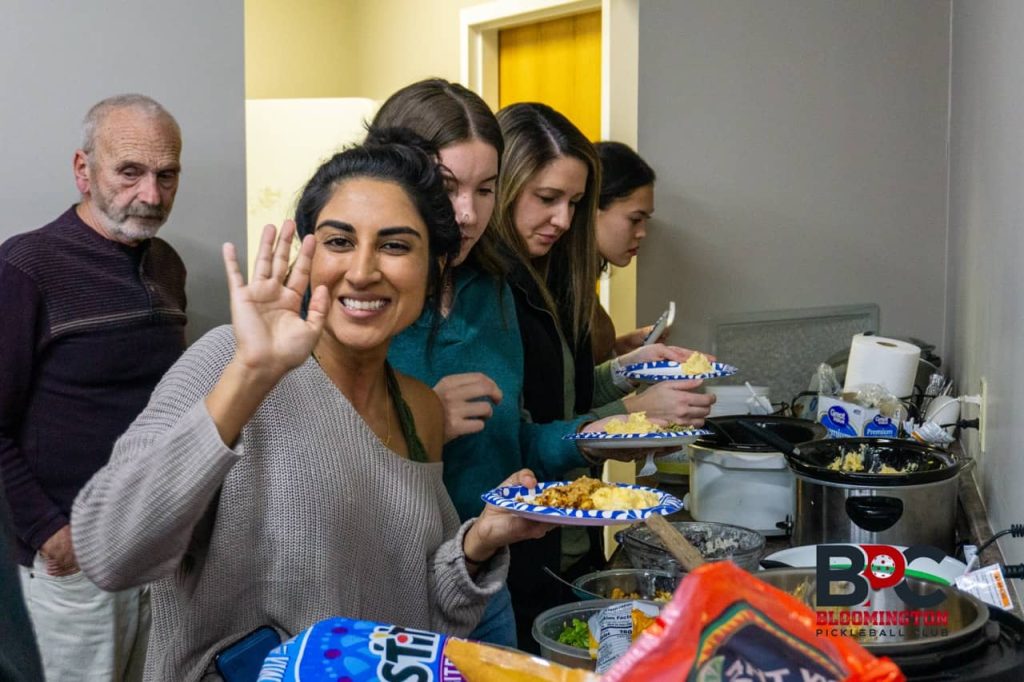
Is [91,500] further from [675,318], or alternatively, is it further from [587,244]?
[675,318]

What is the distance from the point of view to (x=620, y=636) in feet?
4.01

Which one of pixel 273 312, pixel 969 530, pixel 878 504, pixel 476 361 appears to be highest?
pixel 273 312

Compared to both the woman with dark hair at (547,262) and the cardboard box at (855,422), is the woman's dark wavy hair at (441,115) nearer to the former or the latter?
the woman with dark hair at (547,262)

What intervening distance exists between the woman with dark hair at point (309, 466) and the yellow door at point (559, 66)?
2853 mm

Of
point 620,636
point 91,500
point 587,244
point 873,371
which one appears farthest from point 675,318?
point 91,500

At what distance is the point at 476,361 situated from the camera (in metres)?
1.80

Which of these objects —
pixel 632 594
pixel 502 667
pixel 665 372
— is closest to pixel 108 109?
pixel 665 372

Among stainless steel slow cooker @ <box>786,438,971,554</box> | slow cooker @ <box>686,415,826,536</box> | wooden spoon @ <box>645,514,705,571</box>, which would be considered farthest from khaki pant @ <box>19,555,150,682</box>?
wooden spoon @ <box>645,514,705,571</box>

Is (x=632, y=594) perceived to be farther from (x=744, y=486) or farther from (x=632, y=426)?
(x=744, y=486)

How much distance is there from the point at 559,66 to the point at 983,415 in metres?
2.63

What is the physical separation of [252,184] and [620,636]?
365 centimetres

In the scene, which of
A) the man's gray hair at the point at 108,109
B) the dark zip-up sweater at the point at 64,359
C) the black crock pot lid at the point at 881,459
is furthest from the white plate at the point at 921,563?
the man's gray hair at the point at 108,109

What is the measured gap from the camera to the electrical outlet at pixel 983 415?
2150mm

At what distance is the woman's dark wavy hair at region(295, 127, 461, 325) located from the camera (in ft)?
4.57
